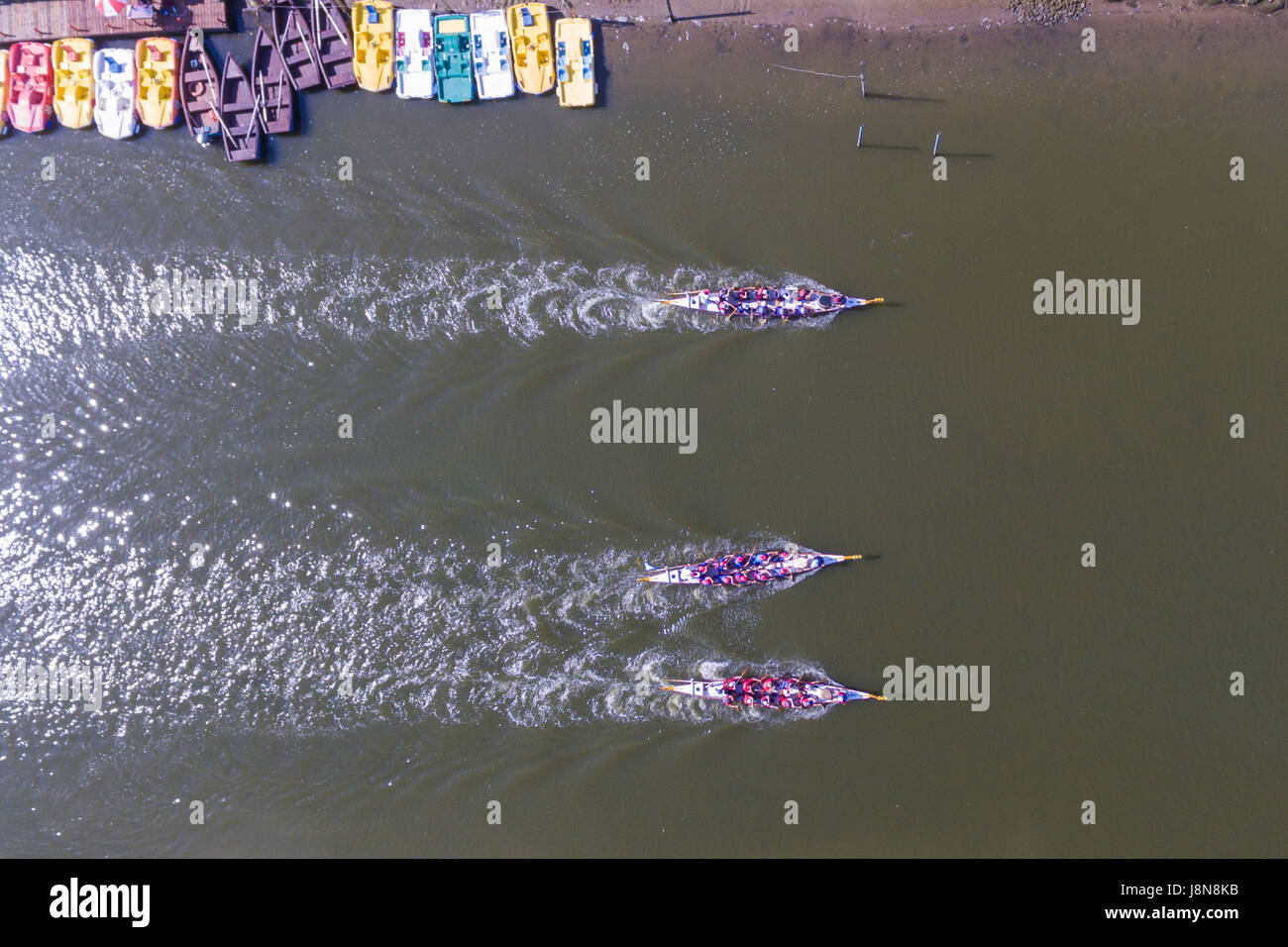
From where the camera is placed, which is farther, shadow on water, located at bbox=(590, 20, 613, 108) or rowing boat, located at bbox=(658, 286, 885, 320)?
shadow on water, located at bbox=(590, 20, 613, 108)

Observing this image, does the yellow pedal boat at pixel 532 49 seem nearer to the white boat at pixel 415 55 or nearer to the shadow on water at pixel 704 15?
the white boat at pixel 415 55

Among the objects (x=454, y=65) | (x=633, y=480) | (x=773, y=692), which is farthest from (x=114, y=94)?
(x=773, y=692)

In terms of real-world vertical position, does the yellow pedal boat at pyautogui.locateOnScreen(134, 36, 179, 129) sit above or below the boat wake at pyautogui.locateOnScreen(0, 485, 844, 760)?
above
